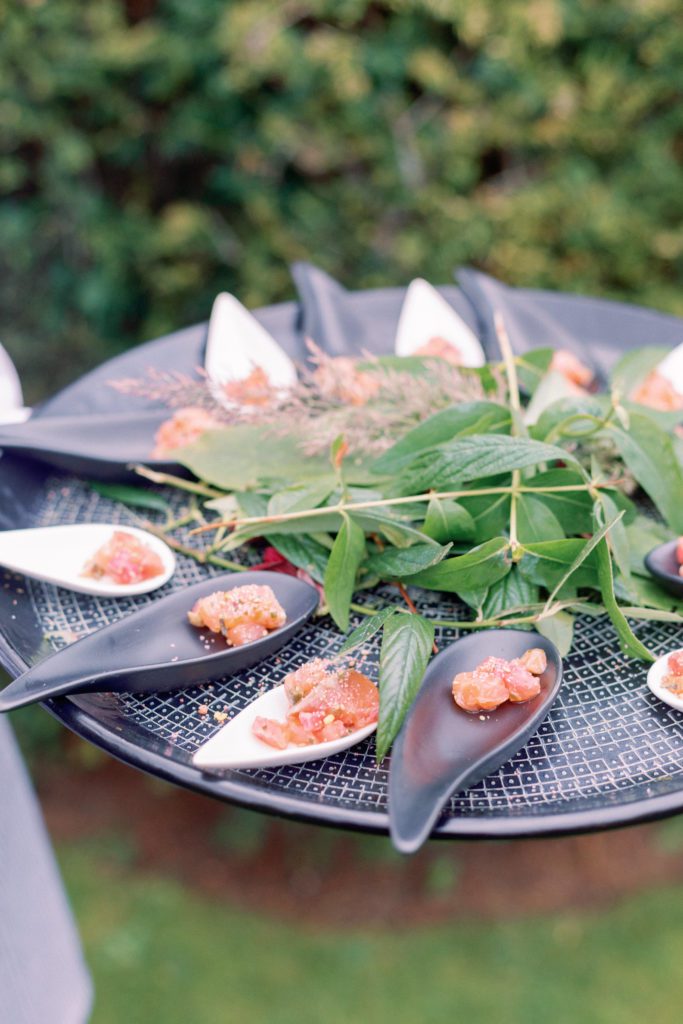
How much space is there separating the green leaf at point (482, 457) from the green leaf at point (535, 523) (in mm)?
44

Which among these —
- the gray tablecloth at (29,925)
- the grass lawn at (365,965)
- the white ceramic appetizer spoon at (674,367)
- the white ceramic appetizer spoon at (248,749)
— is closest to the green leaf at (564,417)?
the white ceramic appetizer spoon at (674,367)

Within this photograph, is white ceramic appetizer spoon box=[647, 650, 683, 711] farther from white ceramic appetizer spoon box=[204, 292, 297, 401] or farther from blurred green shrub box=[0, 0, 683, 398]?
blurred green shrub box=[0, 0, 683, 398]

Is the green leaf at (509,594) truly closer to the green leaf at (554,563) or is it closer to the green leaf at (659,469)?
the green leaf at (554,563)

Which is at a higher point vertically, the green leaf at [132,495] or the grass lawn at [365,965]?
the green leaf at [132,495]

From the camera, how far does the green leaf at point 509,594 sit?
0.91 meters

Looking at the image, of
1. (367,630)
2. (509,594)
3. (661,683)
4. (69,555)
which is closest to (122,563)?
(69,555)

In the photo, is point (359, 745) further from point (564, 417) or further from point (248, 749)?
point (564, 417)

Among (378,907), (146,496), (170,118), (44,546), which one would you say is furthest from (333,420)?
(170,118)

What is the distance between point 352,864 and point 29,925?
0.95m

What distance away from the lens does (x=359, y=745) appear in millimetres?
792

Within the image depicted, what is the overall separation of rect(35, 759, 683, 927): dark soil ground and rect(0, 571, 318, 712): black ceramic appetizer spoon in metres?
1.10

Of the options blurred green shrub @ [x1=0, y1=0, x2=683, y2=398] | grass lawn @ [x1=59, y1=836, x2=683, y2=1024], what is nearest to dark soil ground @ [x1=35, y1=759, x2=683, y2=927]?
grass lawn @ [x1=59, y1=836, x2=683, y2=1024]

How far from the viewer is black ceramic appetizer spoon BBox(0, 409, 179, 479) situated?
1.04 m

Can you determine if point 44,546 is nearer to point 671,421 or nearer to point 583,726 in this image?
point 583,726
